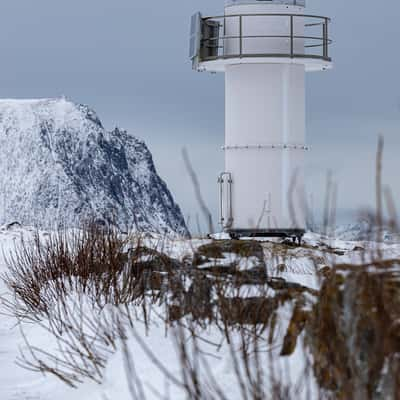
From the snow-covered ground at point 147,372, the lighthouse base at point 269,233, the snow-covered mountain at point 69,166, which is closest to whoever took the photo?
the snow-covered ground at point 147,372

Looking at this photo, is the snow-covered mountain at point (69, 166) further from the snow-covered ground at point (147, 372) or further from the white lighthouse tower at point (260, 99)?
the snow-covered ground at point (147, 372)

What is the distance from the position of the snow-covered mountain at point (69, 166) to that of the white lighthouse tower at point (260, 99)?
80.6 meters

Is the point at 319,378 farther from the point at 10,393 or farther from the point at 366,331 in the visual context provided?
the point at 10,393

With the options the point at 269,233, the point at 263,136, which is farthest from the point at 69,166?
the point at 269,233

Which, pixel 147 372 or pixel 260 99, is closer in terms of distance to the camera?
pixel 147 372

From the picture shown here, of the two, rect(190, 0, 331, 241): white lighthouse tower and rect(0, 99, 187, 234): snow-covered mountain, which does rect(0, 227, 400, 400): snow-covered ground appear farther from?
rect(0, 99, 187, 234): snow-covered mountain

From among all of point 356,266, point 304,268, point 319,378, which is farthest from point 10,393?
point 304,268

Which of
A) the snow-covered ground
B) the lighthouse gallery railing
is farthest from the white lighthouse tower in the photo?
the snow-covered ground

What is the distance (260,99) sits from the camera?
21.3m

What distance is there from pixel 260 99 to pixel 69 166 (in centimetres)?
9995

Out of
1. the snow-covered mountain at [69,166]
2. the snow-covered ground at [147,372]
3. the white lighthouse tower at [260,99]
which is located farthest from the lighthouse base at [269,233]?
the snow-covered mountain at [69,166]

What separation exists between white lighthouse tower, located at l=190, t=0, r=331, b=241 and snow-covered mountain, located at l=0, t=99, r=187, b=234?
264 ft

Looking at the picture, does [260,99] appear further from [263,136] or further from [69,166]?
[69,166]

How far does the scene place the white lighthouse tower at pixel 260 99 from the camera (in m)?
21.1
